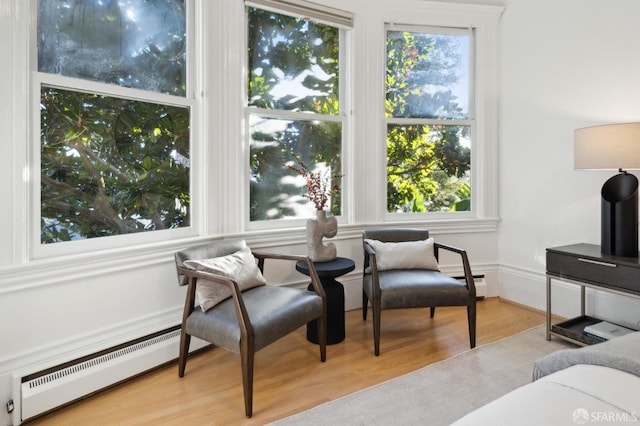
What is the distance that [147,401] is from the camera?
2076 millimetres

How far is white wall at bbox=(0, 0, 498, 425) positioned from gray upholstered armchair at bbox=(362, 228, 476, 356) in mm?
466

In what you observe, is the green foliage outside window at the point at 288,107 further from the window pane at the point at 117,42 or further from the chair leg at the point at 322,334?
the chair leg at the point at 322,334

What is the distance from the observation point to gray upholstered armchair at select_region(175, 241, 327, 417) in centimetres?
194

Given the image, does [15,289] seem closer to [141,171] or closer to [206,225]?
[141,171]

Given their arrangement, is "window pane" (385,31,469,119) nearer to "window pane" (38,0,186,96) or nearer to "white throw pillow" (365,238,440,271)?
"white throw pillow" (365,238,440,271)

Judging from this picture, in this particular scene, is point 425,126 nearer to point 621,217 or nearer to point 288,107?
point 288,107

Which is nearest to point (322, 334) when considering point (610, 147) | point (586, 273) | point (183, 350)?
point (183, 350)

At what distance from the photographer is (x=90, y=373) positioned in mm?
2096

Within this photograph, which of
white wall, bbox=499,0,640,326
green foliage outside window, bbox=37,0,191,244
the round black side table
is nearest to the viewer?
green foliage outside window, bbox=37,0,191,244

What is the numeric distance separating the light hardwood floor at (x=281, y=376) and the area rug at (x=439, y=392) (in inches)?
3.4

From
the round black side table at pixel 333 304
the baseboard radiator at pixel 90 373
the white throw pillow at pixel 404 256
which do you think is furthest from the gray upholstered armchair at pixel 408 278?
the baseboard radiator at pixel 90 373

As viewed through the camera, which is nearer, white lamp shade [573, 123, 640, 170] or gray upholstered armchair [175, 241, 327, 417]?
gray upholstered armchair [175, 241, 327, 417]

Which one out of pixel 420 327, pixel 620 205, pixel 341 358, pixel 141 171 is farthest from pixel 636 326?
pixel 141 171

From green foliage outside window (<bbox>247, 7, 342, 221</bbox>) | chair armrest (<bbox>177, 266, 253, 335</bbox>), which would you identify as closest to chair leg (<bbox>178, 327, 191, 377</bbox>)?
chair armrest (<bbox>177, 266, 253, 335</bbox>)
